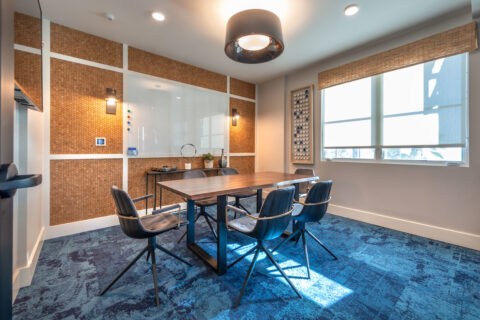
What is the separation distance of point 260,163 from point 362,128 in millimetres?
2513

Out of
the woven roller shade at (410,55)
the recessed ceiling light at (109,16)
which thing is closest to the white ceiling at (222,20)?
the recessed ceiling light at (109,16)

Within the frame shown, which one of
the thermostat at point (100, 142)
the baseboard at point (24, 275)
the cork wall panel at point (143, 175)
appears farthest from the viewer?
the cork wall panel at point (143, 175)

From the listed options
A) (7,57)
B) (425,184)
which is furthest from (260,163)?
(7,57)

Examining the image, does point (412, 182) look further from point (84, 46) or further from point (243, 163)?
point (84, 46)

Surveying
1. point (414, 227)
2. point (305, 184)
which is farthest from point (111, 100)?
point (414, 227)

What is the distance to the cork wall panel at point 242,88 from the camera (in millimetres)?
4875

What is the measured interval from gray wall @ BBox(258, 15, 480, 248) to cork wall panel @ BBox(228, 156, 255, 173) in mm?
1724

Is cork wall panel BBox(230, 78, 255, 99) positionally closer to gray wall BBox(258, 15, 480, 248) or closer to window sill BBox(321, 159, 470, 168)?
gray wall BBox(258, 15, 480, 248)

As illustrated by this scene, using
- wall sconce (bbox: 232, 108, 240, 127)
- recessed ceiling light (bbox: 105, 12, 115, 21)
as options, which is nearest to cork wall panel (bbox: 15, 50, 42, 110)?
recessed ceiling light (bbox: 105, 12, 115, 21)

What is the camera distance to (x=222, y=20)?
8.98 ft

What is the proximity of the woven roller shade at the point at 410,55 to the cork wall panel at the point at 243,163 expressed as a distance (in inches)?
93.5

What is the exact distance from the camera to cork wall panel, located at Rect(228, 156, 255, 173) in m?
4.93

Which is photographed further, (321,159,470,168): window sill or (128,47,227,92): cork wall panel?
(128,47,227,92): cork wall panel

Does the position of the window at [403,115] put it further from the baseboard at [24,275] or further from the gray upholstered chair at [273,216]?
the baseboard at [24,275]
